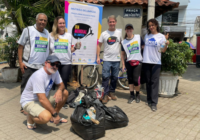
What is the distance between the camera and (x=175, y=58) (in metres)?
4.74

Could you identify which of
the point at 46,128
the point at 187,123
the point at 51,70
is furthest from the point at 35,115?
the point at 187,123

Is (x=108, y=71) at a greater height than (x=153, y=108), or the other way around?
(x=108, y=71)

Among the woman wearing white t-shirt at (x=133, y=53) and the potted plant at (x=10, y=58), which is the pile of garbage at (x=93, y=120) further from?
the potted plant at (x=10, y=58)

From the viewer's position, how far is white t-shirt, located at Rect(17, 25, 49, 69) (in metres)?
3.51

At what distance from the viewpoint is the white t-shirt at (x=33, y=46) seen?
11.5 ft

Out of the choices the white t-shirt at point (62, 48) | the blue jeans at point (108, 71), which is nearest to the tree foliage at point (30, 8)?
the white t-shirt at point (62, 48)

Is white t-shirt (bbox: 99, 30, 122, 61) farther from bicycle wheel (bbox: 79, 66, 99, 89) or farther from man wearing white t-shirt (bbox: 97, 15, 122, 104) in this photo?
bicycle wheel (bbox: 79, 66, 99, 89)

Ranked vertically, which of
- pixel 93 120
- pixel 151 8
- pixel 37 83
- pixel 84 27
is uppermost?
pixel 151 8

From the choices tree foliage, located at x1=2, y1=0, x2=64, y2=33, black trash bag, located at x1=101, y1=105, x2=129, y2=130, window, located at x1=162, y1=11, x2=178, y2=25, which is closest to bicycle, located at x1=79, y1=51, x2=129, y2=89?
tree foliage, located at x1=2, y1=0, x2=64, y2=33

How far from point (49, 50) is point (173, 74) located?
336cm

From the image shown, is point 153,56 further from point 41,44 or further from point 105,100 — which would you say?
point 41,44

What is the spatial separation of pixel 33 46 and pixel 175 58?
3584 millimetres

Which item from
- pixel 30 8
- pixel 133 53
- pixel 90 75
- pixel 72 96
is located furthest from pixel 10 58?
pixel 133 53

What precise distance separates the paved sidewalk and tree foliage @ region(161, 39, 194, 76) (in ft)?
2.86
